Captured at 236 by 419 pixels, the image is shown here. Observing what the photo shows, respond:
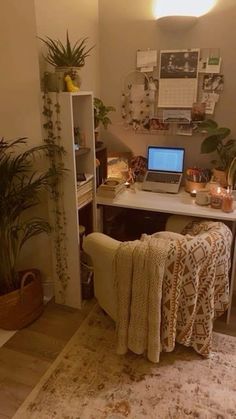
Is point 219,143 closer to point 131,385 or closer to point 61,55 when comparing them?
point 61,55

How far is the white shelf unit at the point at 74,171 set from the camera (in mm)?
1915

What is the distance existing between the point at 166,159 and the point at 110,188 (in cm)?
55

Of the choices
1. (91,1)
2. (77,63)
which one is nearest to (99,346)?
(77,63)

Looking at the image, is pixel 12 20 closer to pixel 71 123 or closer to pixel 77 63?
pixel 77 63

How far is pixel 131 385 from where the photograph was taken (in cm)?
173

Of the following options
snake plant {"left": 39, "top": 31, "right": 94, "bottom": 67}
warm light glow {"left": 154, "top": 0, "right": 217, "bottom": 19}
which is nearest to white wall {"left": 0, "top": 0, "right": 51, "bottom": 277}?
snake plant {"left": 39, "top": 31, "right": 94, "bottom": 67}

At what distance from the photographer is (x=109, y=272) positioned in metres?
1.83

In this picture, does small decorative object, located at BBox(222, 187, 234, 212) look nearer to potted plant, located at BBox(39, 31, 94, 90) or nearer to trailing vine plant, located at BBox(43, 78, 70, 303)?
trailing vine plant, located at BBox(43, 78, 70, 303)

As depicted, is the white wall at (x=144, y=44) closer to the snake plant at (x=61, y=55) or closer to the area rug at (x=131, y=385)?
the snake plant at (x=61, y=55)

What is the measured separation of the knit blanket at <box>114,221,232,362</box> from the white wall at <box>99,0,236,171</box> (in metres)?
1.02

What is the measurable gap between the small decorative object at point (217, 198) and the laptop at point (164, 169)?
14.1 inches

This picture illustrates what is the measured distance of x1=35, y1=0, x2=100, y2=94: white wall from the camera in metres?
1.92

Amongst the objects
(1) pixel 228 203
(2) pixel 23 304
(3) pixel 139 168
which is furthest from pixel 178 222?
(2) pixel 23 304

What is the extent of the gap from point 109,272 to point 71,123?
87 cm
